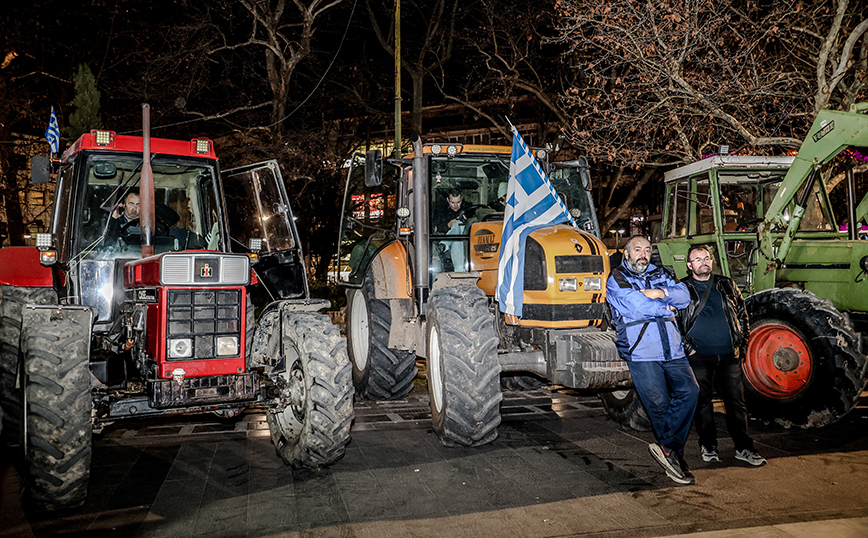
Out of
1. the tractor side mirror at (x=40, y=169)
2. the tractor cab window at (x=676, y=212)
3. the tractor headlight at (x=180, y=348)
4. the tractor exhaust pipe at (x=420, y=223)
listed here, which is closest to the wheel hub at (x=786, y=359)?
the tractor cab window at (x=676, y=212)

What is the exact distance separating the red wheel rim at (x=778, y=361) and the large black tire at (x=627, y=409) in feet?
3.98

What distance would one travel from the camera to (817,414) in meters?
6.18

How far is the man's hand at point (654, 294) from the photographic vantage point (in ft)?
16.4

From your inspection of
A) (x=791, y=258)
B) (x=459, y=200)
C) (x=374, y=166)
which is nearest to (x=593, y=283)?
(x=459, y=200)

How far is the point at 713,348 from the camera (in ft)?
17.8

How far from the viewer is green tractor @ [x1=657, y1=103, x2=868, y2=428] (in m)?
6.18

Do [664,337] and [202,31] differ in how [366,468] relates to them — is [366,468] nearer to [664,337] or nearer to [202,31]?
[664,337]

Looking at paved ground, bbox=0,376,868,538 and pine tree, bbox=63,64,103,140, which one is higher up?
pine tree, bbox=63,64,103,140

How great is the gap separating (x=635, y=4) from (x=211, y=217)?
9.12 meters

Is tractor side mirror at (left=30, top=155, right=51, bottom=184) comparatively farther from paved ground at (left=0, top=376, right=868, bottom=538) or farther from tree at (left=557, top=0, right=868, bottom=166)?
tree at (left=557, top=0, right=868, bottom=166)

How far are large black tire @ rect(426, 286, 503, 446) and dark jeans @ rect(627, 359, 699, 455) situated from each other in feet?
3.74

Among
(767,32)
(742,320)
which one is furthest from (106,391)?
(767,32)

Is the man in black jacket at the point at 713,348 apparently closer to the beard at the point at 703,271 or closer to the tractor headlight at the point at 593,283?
the beard at the point at 703,271

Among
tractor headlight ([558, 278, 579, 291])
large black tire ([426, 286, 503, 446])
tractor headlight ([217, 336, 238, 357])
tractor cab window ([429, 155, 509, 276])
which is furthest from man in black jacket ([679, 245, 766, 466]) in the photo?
tractor headlight ([217, 336, 238, 357])
